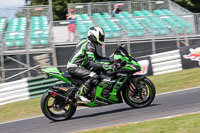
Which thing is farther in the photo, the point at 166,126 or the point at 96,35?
the point at 96,35

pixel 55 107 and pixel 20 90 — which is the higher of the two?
pixel 55 107

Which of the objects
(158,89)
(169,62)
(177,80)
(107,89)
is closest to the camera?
(107,89)

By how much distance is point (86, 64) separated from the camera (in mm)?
7059

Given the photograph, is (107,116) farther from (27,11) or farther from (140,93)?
(27,11)

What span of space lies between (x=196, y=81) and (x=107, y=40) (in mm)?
5352

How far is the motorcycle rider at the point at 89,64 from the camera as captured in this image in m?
6.79

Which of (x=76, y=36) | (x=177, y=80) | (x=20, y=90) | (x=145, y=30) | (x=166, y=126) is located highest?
(x=145, y=30)

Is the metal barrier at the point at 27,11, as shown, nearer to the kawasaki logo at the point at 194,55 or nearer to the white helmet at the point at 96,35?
the kawasaki logo at the point at 194,55

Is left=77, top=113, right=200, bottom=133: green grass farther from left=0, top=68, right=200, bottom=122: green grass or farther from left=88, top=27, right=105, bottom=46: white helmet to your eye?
left=0, top=68, right=200, bottom=122: green grass

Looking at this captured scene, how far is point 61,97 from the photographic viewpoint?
6938 mm

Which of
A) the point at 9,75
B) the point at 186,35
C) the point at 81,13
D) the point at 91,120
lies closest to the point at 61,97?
the point at 91,120

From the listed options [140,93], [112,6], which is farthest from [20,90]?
[112,6]

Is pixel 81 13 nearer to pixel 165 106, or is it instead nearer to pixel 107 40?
pixel 107 40

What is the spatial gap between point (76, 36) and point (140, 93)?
28.1 ft
